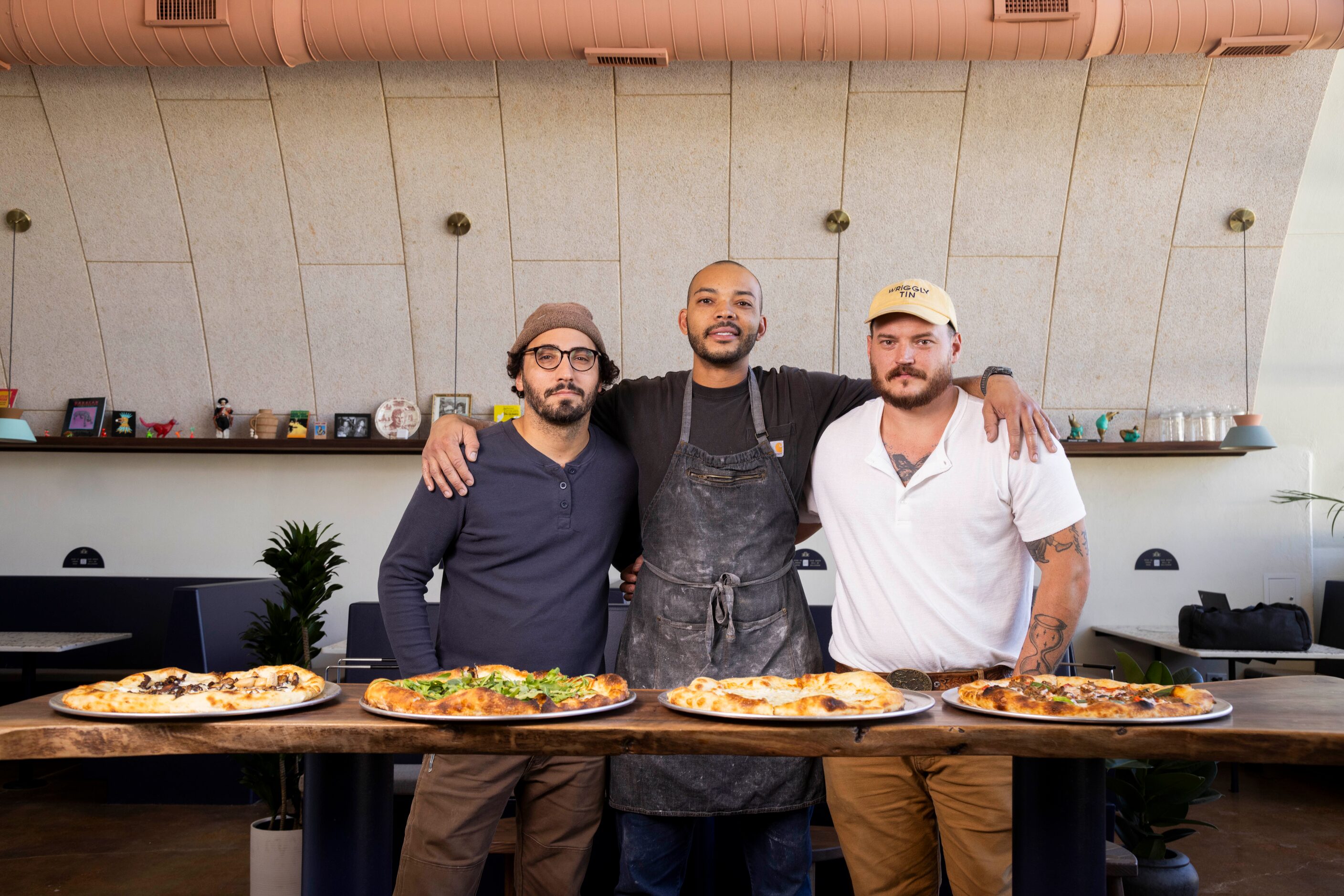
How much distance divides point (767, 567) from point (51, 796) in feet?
15.1

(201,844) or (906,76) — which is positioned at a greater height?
(906,76)

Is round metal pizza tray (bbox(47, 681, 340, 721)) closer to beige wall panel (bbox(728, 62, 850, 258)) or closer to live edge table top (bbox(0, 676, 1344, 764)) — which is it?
live edge table top (bbox(0, 676, 1344, 764))

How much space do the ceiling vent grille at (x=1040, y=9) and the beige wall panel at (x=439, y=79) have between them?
102 inches

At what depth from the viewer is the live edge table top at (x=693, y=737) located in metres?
1.25

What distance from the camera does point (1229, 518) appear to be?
19.6 ft

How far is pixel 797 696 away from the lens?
4.87 ft

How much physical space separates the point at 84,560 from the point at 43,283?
1.75 meters

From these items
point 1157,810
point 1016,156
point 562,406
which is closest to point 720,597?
point 562,406

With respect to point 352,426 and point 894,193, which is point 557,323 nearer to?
point 894,193

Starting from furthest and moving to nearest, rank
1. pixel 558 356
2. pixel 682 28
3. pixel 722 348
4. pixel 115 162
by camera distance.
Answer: pixel 115 162, pixel 682 28, pixel 722 348, pixel 558 356

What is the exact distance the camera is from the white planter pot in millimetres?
3293

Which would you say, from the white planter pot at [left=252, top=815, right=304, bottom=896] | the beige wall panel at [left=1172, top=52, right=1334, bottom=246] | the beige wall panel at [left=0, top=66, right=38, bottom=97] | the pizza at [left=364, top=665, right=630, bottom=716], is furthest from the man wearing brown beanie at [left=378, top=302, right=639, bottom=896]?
the beige wall panel at [left=0, top=66, right=38, bottom=97]

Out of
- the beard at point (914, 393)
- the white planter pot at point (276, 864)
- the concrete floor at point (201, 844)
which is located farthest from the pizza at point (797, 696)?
the white planter pot at point (276, 864)

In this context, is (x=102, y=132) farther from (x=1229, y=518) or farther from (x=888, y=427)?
(x=1229, y=518)
